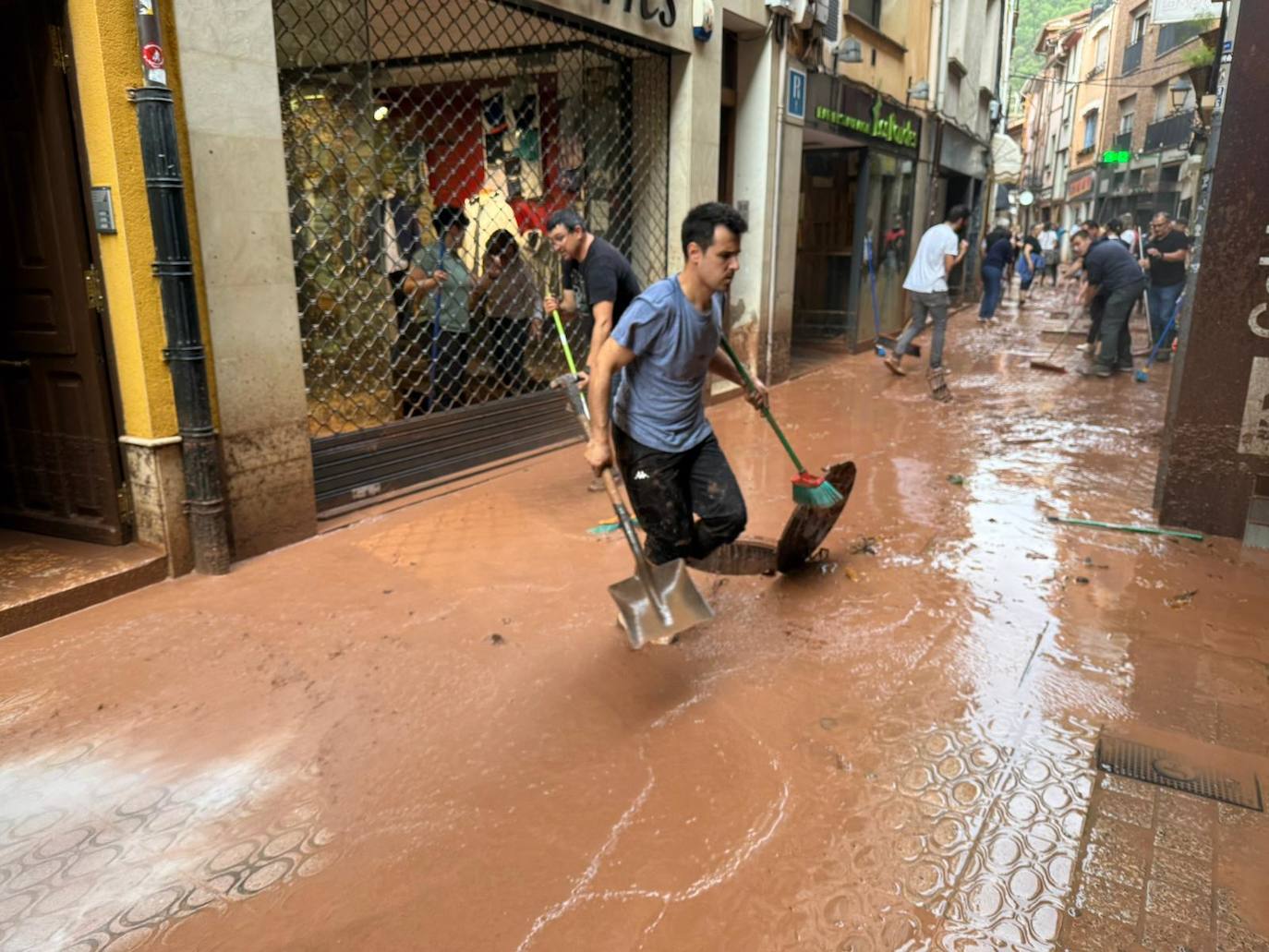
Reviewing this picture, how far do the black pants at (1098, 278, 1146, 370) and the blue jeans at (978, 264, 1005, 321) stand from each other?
5.67 meters

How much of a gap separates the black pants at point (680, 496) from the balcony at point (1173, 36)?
89.8ft

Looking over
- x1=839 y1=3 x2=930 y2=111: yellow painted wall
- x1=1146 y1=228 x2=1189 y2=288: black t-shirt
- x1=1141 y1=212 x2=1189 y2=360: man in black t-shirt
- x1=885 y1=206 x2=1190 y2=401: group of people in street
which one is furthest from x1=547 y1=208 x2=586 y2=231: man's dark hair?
x1=1146 y1=228 x2=1189 y2=288: black t-shirt

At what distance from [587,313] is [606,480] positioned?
8.04 feet

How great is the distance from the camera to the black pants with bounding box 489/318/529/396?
705cm

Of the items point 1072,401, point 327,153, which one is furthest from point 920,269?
point 327,153

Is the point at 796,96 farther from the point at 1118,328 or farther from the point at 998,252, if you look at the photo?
the point at 998,252

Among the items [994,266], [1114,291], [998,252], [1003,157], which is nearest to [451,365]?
[1114,291]

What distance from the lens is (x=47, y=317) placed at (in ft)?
13.7

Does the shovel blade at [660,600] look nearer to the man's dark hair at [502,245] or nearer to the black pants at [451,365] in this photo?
the black pants at [451,365]

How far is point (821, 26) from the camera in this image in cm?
934

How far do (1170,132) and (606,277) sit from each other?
94.8ft

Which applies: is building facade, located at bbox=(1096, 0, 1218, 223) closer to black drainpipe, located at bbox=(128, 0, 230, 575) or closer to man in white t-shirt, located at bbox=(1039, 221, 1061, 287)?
man in white t-shirt, located at bbox=(1039, 221, 1061, 287)

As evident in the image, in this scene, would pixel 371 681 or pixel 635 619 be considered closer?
pixel 635 619

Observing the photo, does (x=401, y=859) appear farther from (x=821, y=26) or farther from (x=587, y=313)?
(x=821, y=26)
